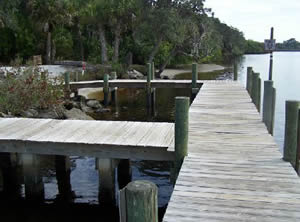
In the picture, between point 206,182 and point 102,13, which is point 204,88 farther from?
point 102,13

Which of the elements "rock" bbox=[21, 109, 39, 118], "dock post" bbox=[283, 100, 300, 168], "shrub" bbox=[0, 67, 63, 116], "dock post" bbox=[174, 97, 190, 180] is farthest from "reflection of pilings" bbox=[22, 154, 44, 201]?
"dock post" bbox=[283, 100, 300, 168]

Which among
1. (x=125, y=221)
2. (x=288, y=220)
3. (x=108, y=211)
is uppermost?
(x=125, y=221)

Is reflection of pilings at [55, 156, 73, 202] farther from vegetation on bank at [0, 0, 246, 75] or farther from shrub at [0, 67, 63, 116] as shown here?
vegetation on bank at [0, 0, 246, 75]

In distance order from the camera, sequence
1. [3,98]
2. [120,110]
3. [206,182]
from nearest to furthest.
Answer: [206,182]
[3,98]
[120,110]

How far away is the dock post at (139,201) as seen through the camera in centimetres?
258

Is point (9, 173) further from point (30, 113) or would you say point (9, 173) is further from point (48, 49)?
point (48, 49)

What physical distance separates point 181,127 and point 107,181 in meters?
2.58

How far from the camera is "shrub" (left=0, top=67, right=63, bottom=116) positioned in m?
12.4

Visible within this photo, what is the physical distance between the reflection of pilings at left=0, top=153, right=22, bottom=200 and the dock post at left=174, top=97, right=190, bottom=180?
15.7 feet

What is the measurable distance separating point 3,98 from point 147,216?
424 inches

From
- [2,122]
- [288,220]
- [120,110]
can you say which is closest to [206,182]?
[288,220]

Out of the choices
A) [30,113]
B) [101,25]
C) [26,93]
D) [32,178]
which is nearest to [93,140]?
[32,178]

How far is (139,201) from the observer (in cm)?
260

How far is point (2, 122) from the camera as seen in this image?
364 inches
